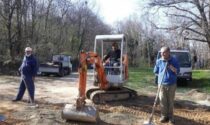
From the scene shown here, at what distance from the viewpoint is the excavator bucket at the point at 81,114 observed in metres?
10.7

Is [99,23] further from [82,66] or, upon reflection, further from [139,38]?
[82,66]

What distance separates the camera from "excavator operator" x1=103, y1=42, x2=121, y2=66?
1631 cm

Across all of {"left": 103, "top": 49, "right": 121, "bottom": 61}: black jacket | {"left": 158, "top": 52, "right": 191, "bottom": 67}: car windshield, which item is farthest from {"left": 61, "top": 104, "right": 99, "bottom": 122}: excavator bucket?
{"left": 158, "top": 52, "right": 191, "bottom": 67}: car windshield

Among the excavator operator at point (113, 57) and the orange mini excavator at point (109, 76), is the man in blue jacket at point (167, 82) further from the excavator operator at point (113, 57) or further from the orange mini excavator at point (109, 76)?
the excavator operator at point (113, 57)

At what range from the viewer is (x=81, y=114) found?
426 inches

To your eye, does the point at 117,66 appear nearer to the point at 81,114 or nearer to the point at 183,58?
the point at 81,114

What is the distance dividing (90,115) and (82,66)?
1936 mm

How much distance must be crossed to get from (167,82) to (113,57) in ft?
17.2

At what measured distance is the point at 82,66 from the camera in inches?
480

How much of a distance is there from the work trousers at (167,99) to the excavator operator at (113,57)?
16.1 ft

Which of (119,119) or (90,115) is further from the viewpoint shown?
(119,119)

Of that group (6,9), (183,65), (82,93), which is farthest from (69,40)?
(82,93)

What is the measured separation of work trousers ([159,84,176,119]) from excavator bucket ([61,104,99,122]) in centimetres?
194

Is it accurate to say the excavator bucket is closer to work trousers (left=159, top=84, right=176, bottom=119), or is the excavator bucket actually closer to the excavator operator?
work trousers (left=159, top=84, right=176, bottom=119)
